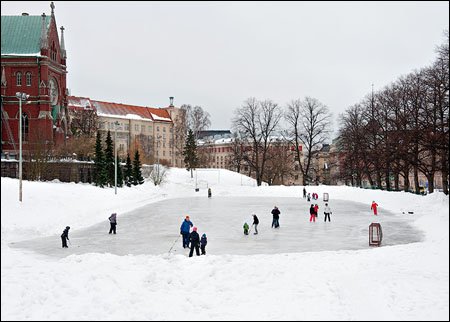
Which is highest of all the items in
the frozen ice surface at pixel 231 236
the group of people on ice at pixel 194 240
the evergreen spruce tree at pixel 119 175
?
the evergreen spruce tree at pixel 119 175

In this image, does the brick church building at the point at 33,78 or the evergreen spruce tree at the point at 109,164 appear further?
the brick church building at the point at 33,78

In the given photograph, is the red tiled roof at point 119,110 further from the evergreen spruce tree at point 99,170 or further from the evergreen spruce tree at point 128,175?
the evergreen spruce tree at point 99,170

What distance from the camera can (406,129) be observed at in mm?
46344

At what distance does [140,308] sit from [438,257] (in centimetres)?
994

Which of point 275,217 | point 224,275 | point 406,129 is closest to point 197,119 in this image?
point 406,129

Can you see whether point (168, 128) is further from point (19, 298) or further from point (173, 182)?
point (19, 298)

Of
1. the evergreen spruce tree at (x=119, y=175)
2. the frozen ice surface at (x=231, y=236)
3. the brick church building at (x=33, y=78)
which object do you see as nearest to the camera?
the frozen ice surface at (x=231, y=236)

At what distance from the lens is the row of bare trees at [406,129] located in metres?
37.9

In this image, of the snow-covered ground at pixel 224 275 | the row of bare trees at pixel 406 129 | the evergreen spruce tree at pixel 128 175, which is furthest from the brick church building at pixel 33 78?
the row of bare trees at pixel 406 129

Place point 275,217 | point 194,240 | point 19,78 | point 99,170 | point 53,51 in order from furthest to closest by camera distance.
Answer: point 53,51 < point 19,78 < point 99,170 < point 275,217 < point 194,240

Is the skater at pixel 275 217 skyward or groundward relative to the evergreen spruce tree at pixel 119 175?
groundward

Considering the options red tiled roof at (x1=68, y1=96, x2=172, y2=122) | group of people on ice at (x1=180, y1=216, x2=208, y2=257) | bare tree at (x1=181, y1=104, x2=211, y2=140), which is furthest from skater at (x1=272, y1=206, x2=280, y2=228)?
red tiled roof at (x1=68, y1=96, x2=172, y2=122)

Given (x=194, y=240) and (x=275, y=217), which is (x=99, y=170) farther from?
(x=194, y=240)

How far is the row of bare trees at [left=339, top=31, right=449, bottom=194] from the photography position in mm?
37906
